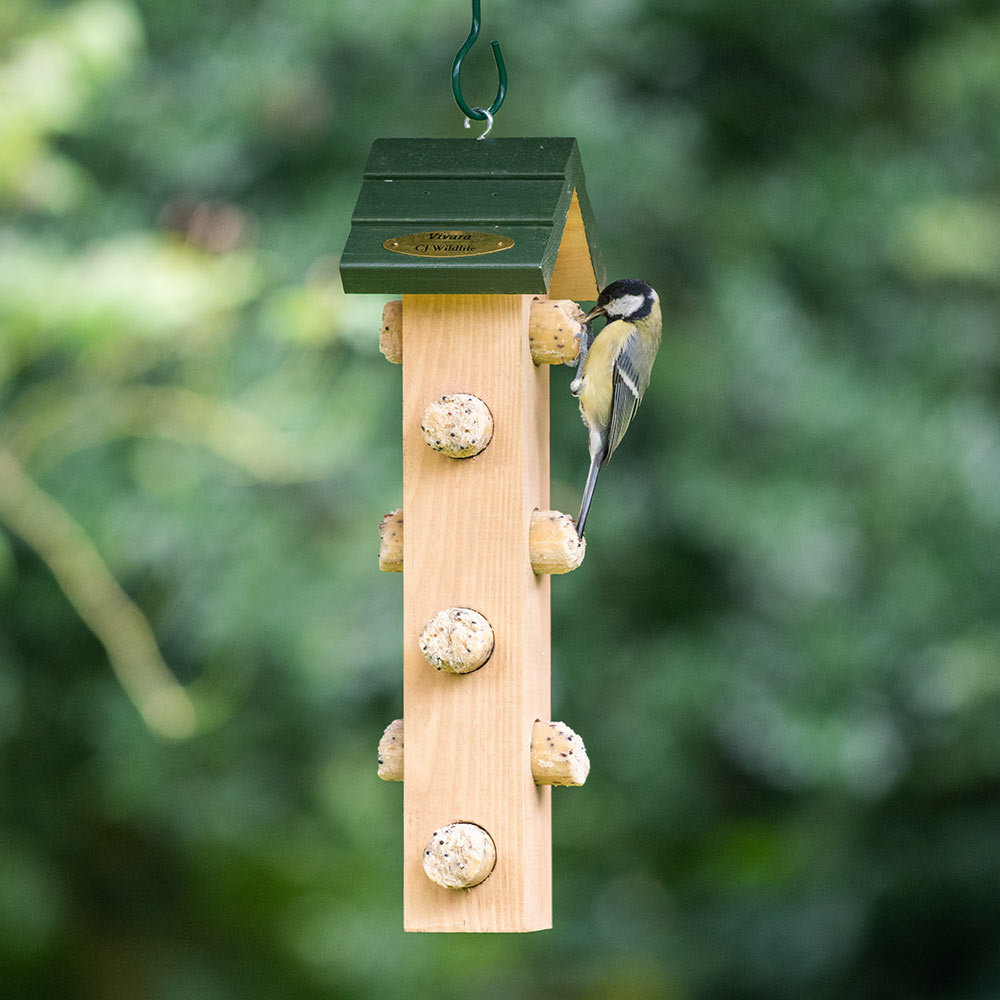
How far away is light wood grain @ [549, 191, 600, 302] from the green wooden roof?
0.38 feet

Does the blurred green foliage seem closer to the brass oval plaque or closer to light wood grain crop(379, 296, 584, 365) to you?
light wood grain crop(379, 296, 584, 365)

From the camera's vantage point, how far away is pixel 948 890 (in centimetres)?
424

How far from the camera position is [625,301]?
5.90 feet

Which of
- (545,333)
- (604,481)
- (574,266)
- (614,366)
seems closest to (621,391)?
(614,366)

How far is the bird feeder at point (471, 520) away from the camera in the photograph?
157 cm

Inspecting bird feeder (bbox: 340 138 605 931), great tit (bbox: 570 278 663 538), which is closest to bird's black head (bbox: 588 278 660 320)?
great tit (bbox: 570 278 663 538)

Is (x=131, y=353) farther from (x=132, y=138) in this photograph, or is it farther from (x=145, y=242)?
(x=132, y=138)

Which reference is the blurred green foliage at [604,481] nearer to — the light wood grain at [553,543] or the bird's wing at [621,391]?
the bird's wing at [621,391]

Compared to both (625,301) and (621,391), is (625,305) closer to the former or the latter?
(625,301)

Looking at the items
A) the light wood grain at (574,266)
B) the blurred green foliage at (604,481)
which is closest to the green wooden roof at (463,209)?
the light wood grain at (574,266)

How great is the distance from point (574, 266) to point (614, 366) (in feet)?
0.80

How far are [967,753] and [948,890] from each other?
0.53 meters

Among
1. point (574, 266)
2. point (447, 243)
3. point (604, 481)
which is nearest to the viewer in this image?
point (447, 243)

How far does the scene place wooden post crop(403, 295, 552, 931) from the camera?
160 cm
